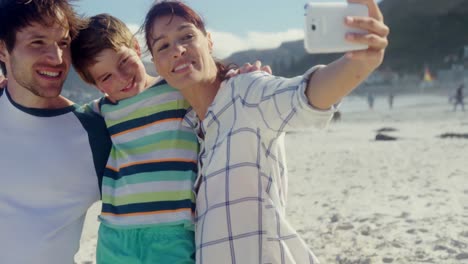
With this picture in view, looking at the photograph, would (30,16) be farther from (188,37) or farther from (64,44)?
(188,37)

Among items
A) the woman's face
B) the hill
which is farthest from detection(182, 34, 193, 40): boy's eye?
Answer: the hill

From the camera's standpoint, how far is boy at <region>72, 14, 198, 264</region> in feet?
7.10

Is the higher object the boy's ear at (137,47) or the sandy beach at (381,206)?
the boy's ear at (137,47)

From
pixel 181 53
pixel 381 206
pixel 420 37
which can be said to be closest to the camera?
Result: pixel 181 53

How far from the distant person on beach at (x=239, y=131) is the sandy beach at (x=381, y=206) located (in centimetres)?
293

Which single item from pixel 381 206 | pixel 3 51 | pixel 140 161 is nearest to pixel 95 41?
pixel 3 51

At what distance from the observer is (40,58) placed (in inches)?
96.7

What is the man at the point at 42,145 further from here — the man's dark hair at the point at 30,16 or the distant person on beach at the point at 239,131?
the distant person on beach at the point at 239,131

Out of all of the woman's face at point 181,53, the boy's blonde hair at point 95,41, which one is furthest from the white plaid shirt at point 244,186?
the boy's blonde hair at point 95,41

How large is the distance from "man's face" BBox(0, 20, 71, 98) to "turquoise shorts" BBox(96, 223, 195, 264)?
722 mm

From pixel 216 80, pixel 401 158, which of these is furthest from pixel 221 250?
pixel 401 158

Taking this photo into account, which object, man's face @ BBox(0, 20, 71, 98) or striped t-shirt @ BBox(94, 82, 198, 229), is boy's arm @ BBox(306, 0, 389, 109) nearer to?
striped t-shirt @ BBox(94, 82, 198, 229)

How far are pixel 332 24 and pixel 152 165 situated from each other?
0.99 m

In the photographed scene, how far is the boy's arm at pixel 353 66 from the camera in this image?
149cm
